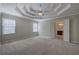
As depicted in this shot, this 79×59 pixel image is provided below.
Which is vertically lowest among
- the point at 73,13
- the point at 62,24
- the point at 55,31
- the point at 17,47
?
the point at 17,47

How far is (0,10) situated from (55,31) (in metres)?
1.45

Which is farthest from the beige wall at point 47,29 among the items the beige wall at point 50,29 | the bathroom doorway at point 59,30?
the bathroom doorway at point 59,30

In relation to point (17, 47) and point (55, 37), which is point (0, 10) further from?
point (55, 37)

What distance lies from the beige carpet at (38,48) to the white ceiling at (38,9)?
0.70 metres

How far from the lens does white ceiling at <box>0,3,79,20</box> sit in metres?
2.60

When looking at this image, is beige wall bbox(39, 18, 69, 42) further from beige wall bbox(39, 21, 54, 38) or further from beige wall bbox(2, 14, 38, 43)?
beige wall bbox(2, 14, 38, 43)

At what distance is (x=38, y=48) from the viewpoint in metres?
2.67

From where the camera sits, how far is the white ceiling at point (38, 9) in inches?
102

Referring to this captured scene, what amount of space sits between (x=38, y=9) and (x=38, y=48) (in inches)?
37.5

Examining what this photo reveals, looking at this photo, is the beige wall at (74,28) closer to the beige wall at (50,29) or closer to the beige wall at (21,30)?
the beige wall at (50,29)

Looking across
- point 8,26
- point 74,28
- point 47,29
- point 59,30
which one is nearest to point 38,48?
point 47,29
